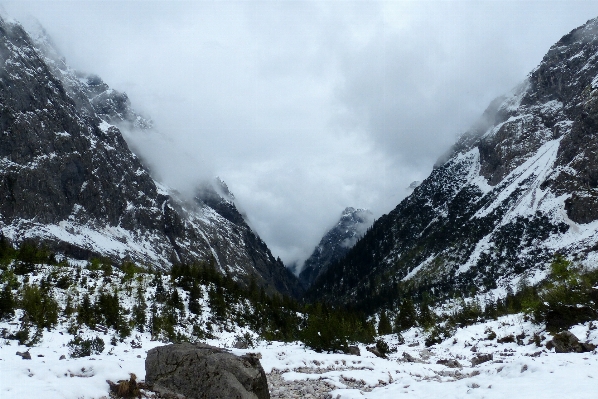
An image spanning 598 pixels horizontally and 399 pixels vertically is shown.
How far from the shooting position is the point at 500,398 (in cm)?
1122

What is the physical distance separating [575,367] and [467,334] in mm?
27074

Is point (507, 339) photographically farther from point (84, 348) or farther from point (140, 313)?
point (140, 313)

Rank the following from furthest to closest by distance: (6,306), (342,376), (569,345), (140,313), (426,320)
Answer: (426,320) → (140,313) → (6,306) → (569,345) → (342,376)

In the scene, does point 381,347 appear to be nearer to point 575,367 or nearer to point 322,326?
point 322,326

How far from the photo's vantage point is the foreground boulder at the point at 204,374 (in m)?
11.3

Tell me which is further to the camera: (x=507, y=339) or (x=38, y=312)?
(x=507, y=339)

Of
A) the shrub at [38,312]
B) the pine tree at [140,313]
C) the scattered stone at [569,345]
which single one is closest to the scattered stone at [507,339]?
the scattered stone at [569,345]

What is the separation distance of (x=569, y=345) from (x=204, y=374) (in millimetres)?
17565

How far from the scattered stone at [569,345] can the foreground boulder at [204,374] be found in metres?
15.4

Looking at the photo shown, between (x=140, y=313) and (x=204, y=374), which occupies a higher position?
(x=140, y=313)

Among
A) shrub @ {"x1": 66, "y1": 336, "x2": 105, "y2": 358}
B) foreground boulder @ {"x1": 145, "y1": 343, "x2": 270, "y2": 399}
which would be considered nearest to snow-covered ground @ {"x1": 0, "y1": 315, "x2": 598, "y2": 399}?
shrub @ {"x1": 66, "y1": 336, "x2": 105, "y2": 358}

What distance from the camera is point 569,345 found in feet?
62.6

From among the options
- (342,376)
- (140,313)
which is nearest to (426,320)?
(140,313)

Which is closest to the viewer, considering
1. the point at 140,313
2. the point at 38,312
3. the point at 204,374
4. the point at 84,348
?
the point at 204,374
